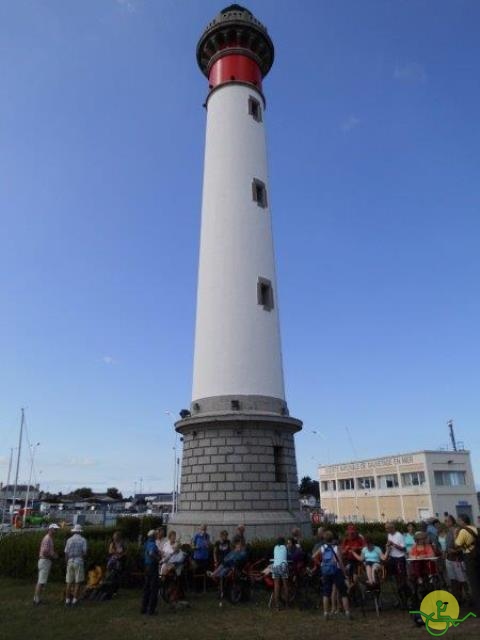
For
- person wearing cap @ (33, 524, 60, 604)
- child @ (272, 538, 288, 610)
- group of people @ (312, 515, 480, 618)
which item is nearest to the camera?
group of people @ (312, 515, 480, 618)

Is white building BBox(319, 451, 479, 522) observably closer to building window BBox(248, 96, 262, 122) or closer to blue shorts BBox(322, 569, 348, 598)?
building window BBox(248, 96, 262, 122)

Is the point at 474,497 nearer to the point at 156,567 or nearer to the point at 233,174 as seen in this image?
the point at 233,174

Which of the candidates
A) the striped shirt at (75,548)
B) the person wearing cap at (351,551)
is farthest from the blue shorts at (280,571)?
the striped shirt at (75,548)

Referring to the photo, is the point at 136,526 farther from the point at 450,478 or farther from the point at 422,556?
the point at 450,478

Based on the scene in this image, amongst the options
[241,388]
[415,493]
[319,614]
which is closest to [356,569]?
[319,614]

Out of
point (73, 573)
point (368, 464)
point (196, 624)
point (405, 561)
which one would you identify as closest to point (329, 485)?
point (368, 464)

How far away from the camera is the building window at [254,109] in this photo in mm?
27500

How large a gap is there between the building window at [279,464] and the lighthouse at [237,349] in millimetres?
41

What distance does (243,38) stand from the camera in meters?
29.3

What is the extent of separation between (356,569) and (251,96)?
920 inches

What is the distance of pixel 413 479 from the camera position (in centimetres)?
5916

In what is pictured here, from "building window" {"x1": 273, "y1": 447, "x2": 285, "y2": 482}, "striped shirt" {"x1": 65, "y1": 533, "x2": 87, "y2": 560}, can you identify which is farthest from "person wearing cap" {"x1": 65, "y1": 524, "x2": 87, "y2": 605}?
"building window" {"x1": 273, "y1": 447, "x2": 285, "y2": 482}

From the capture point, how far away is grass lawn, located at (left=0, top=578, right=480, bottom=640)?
10805 millimetres

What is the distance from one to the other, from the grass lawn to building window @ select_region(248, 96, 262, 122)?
22739 millimetres
